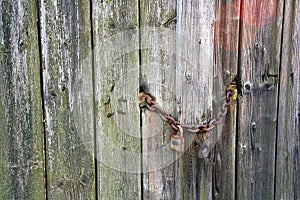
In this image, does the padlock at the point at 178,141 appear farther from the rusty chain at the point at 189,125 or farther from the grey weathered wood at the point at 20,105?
the grey weathered wood at the point at 20,105

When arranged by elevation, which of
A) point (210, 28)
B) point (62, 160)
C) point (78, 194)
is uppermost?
point (210, 28)

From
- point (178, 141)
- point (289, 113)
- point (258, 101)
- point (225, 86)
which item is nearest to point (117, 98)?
point (178, 141)

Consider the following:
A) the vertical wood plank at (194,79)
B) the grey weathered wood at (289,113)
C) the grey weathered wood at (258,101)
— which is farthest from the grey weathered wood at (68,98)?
the grey weathered wood at (289,113)

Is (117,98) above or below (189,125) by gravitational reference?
above

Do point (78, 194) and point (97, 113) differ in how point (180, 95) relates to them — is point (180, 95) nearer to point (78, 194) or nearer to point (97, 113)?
point (97, 113)

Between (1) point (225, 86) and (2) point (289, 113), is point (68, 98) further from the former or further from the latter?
(2) point (289, 113)

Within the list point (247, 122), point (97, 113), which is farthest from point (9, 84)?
point (247, 122)

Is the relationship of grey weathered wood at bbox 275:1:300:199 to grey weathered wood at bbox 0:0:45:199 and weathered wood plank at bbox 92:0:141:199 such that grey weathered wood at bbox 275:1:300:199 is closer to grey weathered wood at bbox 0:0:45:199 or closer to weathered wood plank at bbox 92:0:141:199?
weathered wood plank at bbox 92:0:141:199

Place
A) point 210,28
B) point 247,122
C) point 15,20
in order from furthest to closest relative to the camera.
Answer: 1. point 247,122
2. point 210,28
3. point 15,20
